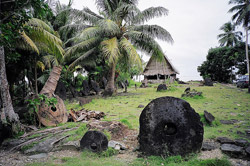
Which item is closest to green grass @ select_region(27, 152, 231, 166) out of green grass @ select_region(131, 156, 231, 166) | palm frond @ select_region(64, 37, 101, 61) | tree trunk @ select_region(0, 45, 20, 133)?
green grass @ select_region(131, 156, 231, 166)

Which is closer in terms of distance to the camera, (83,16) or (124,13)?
(83,16)

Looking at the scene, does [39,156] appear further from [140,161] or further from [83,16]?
[83,16]

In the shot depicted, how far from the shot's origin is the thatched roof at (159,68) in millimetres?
23906

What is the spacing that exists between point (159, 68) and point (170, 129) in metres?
21.6

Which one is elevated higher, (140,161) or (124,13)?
(124,13)

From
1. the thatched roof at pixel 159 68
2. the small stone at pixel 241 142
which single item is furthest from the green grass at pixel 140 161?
the thatched roof at pixel 159 68

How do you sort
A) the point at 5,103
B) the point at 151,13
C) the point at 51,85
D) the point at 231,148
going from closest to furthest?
the point at 231,148, the point at 5,103, the point at 51,85, the point at 151,13

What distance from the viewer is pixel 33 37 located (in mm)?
7477

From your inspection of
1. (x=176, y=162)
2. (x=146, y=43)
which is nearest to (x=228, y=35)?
(x=146, y=43)

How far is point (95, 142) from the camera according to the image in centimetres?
367

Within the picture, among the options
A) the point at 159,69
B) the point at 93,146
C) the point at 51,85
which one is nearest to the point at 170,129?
the point at 93,146

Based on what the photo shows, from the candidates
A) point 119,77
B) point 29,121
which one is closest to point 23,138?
point 29,121

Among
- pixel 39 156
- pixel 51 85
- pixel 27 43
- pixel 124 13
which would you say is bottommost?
pixel 39 156

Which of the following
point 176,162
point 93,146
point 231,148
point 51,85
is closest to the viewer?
point 176,162
